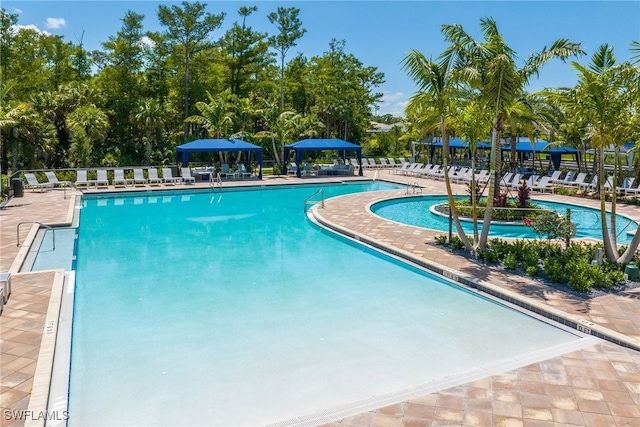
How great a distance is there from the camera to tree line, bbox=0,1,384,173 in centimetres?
2545

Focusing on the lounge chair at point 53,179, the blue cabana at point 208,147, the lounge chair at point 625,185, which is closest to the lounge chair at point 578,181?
the lounge chair at point 625,185

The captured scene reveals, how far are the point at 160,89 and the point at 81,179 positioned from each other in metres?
13.0

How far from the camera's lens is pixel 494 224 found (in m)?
14.2

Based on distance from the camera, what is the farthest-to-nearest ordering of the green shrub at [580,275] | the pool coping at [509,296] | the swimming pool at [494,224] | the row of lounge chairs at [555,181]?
the row of lounge chairs at [555,181], the swimming pool at [494,224], the green shrub at [580,275], the pool coping at [509,296]

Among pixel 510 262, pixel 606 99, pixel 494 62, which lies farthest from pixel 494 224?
pixel 494 62

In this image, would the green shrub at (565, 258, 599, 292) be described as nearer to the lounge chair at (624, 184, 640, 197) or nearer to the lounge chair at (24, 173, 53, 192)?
the lounge chair at (624, 184, 640, 197)

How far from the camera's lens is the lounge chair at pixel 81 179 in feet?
68.7

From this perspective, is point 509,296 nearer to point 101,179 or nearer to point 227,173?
point 101,179

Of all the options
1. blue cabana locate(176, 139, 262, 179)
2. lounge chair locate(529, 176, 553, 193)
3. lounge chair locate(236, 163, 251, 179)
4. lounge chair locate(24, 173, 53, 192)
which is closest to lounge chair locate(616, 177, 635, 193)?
lounge chair locate(529, 176, 553, 193)

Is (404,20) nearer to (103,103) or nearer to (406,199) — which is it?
(406,199)

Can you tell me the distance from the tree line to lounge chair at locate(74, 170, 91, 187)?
116 inches

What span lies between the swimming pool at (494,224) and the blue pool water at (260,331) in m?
4.01

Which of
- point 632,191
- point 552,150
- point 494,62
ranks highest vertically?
point 494,62

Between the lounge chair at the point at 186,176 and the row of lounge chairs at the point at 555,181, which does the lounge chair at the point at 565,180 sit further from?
the lounge chair at the point at 186,176
